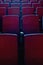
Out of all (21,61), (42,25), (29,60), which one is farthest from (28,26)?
(29,60)

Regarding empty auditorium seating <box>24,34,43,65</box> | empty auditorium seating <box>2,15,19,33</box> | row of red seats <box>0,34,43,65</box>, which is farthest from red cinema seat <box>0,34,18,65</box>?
empty auditorium seating <box>2,15,19,33</box>

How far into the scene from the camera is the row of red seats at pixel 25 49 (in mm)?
1827

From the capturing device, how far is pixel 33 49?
186cm

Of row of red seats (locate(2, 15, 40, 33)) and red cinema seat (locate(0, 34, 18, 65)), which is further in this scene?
row of red seats (locate(2, 15, 40, 33))

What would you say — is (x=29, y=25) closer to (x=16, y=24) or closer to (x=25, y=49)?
(x=16, y=24)

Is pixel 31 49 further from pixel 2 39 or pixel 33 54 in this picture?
pixel 2 39

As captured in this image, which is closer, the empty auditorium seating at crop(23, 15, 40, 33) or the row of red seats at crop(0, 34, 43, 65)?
the row of red seats at crop(0, 34, 43, 65)

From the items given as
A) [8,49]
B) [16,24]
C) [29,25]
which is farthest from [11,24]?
[8,49]

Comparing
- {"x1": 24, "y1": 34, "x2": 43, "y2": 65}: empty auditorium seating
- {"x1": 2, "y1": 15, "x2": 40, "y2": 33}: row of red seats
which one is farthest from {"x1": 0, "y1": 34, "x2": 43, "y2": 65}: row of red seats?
{"x1": 2, "y1": 15, "x2": 40, "y2": 33}: row of red seats

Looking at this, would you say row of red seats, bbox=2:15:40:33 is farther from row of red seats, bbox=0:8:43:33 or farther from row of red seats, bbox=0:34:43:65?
row of red seats, bbox=0:34:43:65

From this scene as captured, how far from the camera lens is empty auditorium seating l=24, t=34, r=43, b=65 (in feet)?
5.98

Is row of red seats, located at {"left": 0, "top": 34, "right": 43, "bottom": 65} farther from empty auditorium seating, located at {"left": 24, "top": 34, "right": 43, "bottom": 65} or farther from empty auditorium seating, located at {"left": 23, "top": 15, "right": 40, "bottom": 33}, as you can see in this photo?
empty auditorium seating, located at {"left": 23, "top": 15, "right": 40, "bottom": 33}

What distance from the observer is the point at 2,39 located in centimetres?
183

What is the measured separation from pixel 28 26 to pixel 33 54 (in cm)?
132
